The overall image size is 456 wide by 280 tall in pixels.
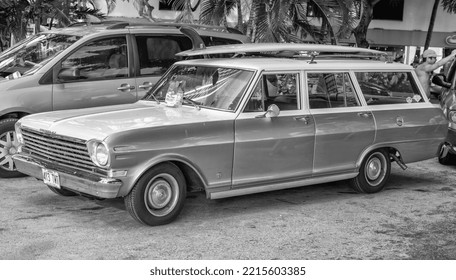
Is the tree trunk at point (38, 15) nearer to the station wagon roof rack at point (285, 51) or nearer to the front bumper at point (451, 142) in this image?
the station wagon roof rack at point (285, 51)

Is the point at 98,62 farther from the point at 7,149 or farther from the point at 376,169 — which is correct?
the point at 376,169

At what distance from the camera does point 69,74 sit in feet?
29.6

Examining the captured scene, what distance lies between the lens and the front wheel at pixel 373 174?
8.33m

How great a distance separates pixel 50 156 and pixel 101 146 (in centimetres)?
90

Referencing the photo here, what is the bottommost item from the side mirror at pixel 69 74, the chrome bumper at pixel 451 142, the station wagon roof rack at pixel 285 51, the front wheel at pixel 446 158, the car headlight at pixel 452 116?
the front wheel at pixel 446 158

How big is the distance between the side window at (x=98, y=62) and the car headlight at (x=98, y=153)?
9.51ft

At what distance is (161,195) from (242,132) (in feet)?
3.41

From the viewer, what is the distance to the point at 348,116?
7988 mm

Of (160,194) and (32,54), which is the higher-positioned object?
(32,54)

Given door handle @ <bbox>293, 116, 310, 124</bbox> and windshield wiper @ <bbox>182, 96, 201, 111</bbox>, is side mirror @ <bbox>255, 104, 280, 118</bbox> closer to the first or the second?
door handle @ <bbox>293, 116, 310, 124</bbox>

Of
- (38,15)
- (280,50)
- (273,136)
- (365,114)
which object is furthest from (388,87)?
(38,15)

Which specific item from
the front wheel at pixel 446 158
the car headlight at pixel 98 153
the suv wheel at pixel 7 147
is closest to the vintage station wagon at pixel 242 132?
the car headlight at pixel 98 153
